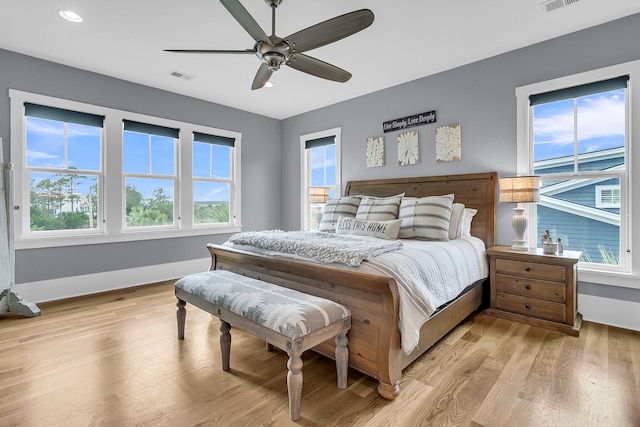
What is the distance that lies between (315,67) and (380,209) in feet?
5.43

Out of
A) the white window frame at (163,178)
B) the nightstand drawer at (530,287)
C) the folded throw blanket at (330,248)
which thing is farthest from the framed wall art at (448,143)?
the white window frame at (163,178)

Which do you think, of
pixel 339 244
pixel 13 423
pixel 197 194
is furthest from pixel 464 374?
pixel 197 194

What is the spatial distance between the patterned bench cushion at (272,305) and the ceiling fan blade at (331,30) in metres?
1.69

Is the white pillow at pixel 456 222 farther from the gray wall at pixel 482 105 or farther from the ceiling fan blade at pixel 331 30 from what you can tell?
the ceiling fan blade at pixel 331 30

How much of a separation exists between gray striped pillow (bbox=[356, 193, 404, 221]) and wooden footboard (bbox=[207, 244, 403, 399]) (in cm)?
144

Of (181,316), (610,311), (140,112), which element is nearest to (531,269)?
(610,311)

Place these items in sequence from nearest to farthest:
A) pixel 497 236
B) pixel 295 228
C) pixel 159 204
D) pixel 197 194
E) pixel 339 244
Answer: pixel 339 244
pixel 497 236
pixel 159 204
pixel 197 194
pixel 295 228

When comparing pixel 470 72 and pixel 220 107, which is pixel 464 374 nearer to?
pixel 470 72

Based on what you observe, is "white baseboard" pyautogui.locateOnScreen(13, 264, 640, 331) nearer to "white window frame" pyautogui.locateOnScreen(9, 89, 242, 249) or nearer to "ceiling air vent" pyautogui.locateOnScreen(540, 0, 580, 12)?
"white window frame" pyautogui.locateOnScreen(9, 89, 242, 249)

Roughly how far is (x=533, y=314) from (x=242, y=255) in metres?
2.63

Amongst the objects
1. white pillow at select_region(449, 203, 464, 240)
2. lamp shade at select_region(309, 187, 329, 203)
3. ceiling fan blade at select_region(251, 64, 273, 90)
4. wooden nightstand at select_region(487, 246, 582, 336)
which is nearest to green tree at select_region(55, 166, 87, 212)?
ceiling fan blade at select_region(251, 64, 273, 90)

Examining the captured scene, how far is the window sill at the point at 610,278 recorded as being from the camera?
2682 millimetres

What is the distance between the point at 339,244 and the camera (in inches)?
94.0

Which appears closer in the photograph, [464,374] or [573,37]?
[464,374]
